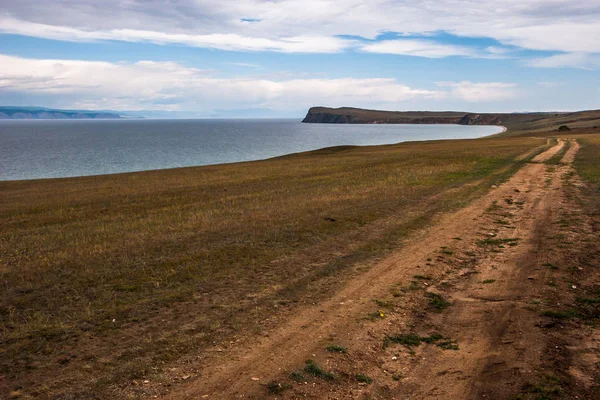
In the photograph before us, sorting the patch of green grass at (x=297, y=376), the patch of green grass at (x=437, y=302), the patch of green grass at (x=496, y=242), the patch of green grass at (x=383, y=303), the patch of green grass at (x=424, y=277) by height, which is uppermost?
the patch of green grass at (x=496, y=242)

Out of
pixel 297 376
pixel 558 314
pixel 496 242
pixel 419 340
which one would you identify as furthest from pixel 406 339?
pixel 496 242

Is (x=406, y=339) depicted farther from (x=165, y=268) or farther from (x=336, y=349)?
(x=165, y=268)

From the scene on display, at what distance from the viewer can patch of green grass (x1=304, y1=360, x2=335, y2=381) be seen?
6363mm

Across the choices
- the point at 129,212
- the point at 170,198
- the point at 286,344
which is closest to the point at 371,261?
the point at 286,344

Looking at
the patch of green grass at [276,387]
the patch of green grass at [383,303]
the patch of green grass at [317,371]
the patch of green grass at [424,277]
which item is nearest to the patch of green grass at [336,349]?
the patch of green grass at [317,371]

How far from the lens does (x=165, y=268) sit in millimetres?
11562

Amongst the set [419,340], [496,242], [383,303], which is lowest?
[419,340]

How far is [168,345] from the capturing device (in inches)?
286

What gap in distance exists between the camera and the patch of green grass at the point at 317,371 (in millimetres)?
6363

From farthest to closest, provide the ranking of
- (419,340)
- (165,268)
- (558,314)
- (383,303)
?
(165,268), (383,303), (558,314), (419,340)

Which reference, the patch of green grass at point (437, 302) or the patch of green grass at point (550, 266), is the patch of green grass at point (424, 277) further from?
the patch of green grass at point (550, 266)

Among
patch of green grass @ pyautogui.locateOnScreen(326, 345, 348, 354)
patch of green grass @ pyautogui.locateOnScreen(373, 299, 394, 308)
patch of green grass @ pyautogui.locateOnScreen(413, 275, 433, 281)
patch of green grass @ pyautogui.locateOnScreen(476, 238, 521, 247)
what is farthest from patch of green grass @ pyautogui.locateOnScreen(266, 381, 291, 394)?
patch of green grass @ pyautogui.locateOnScreen(476, 238, 521, 247)

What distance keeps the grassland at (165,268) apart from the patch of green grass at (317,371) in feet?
4.73

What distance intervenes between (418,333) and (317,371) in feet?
7.18
